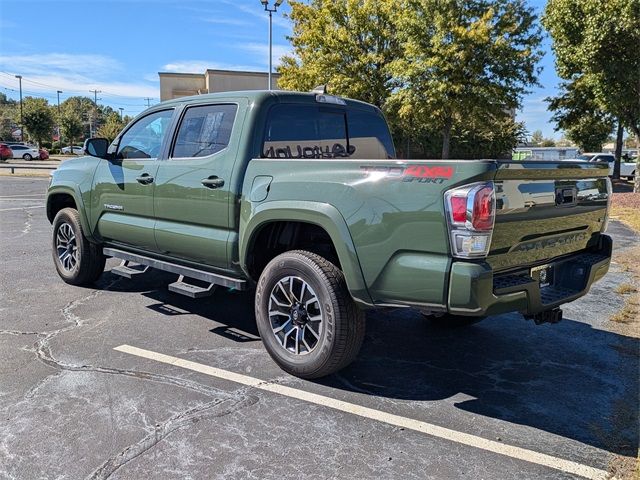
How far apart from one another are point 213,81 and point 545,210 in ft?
144

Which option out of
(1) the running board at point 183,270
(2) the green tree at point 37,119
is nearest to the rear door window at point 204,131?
(1) the running board at point 183,270

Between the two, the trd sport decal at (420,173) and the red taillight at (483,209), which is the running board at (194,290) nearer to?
the trd sport decal at (420,173)

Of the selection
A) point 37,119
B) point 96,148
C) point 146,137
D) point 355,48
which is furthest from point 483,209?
point 37,119

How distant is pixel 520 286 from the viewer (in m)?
3.22

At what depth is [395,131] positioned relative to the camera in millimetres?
26891

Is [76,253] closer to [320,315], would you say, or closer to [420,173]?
[320,315]

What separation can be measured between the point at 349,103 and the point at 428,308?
252cm

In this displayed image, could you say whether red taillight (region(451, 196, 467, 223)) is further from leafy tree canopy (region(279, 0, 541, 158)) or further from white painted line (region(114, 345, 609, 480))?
leafy tree canopy (region(279, 0, 541, 158))

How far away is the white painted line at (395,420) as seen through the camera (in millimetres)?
2816

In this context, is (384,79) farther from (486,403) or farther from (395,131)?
(486,403)

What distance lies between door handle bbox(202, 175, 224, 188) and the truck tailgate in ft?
6.91

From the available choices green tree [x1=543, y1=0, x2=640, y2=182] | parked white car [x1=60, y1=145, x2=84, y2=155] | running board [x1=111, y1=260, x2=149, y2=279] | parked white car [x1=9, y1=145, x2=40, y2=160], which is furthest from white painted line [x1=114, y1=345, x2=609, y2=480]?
parked white car [x1=60, y1=145, x2=84, y2=155]

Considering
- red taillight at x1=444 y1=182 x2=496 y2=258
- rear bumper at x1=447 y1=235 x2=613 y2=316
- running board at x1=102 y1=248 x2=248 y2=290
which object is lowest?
running board at x1=102 y1=248 x2=248 y2=290

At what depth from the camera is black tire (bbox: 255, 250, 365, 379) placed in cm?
348
